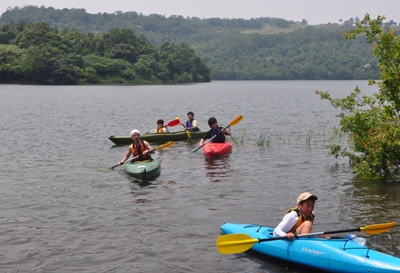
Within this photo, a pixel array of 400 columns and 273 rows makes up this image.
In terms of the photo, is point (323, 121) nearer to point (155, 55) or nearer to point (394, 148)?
point (394, 148)

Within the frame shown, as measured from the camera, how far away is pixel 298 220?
9633 millimetres

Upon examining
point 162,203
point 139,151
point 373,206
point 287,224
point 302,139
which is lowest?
point 162,203

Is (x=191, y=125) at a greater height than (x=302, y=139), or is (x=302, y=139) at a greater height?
(x=191, y=125)

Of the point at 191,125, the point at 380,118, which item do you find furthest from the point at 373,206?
the point at 191,125

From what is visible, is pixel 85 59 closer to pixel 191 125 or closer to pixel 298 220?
pixel 191 125

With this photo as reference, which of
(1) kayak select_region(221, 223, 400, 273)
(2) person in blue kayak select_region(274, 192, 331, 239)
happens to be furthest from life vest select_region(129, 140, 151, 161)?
(2) person in blue kayak select_region(274, 192, 331, 239)

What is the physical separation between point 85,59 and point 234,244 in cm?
10595

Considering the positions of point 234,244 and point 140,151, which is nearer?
point 234,244

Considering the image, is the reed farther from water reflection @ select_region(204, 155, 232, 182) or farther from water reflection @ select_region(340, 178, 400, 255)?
water reflection @ select_region(340, 178, 400, 255)

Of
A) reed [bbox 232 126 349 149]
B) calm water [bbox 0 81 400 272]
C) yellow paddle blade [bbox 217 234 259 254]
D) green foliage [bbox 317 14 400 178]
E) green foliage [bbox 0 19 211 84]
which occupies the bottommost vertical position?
calm water [bbox 0 81 400 272]

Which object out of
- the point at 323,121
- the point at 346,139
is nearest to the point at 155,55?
the point at 323,121

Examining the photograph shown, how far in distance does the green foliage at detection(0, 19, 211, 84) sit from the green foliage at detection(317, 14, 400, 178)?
88911 millimetres

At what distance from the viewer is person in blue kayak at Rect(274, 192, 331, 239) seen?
943 cm

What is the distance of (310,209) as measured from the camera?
9.51 m
